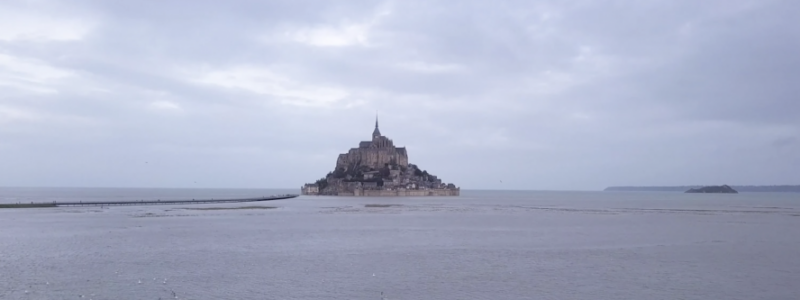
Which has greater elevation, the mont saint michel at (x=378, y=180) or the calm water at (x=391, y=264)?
the mont saint michel at (x=378, y=180)

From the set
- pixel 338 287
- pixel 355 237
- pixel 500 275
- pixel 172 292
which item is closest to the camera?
pixel 172 292

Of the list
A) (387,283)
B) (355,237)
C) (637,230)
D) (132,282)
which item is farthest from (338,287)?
(637,230)

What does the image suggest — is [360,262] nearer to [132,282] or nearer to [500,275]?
[500,275]

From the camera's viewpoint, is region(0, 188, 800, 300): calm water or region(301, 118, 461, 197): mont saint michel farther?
region(301, 118, 461, 197): mont saint michel

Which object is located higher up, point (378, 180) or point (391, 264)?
point (378, 180)

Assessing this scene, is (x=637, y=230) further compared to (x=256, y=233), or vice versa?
(x=637, y=230)

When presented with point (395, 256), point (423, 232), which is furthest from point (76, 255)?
point (423, 232)

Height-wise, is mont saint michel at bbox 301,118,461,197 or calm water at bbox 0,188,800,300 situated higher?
mont saint michel at bbox 301,118,461,197

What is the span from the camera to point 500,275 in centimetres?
2905

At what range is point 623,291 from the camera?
25.5 meters

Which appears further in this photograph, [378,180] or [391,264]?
[378,180]

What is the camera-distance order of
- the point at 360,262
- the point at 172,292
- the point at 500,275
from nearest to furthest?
the point at 172,292 → the point at 500,275 → the point at 360,262

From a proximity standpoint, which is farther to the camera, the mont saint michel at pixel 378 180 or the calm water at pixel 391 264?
the mont saint michel at pixel 378 180

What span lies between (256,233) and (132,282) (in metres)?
24.1
